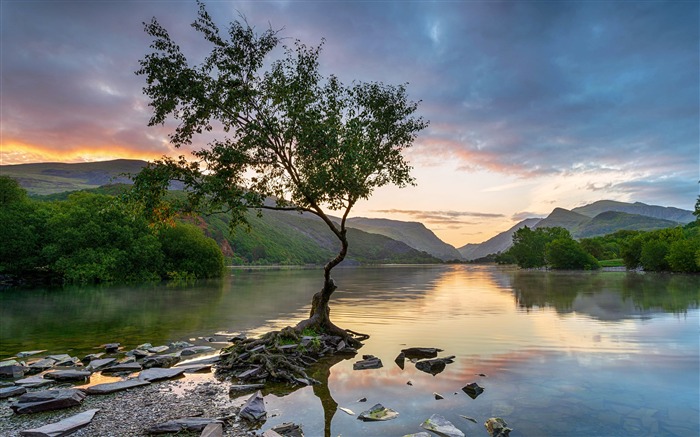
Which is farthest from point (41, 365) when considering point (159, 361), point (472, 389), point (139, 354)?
point (472, 389)

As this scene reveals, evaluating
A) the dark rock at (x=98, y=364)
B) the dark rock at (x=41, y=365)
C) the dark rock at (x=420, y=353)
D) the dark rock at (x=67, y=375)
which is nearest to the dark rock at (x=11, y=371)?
the dark rock at (x=41, y=365)

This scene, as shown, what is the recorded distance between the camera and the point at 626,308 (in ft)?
155

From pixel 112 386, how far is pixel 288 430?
Answer: 883 cm

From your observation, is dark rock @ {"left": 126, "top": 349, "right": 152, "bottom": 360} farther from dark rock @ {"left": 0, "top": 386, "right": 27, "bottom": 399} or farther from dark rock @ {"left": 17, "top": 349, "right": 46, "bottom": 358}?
dark rock @ {"left": 0, "top": 386, "right": 27, "bottom": 399}

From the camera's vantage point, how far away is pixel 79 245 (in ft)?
327

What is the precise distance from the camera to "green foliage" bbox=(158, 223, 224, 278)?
122 m

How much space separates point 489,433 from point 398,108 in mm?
25146

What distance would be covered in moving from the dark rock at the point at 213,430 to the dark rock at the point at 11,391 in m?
9.66

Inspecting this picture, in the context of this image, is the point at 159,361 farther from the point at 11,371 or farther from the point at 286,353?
the point at 286,353

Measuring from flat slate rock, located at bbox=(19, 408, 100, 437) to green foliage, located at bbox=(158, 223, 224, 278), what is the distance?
113 meters

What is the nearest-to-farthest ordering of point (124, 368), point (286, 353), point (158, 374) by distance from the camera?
point (158, 374)
point (124, 368)
point (286, 353)

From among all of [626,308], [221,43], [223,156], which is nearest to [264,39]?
[221,43]

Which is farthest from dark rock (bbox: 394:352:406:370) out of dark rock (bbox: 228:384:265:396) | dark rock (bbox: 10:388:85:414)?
dark rock (bbox: 10:388:85:414)

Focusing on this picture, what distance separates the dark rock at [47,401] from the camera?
1382cm
